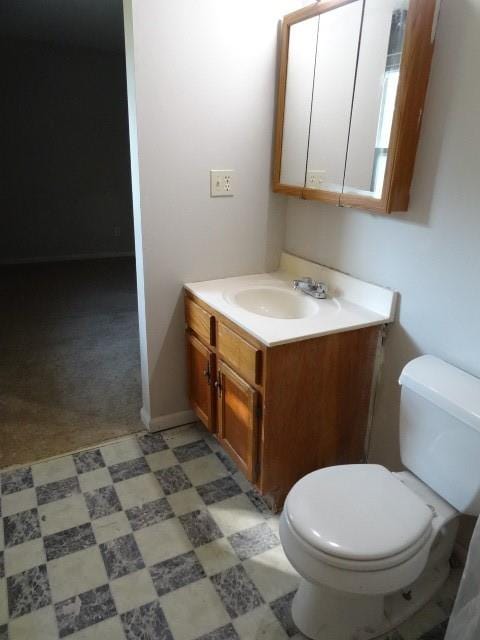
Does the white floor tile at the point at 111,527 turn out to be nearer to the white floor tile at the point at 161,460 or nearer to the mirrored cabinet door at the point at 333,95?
the white floor tile at the point at 161,460

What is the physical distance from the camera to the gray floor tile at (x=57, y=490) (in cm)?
183

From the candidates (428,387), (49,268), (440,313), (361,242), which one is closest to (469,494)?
(428,387)

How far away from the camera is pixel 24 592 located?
1.44 metres

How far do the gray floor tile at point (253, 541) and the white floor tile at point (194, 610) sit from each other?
171 mm

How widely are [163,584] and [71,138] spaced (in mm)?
4839

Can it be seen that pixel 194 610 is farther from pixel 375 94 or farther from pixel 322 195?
pixel 375 94

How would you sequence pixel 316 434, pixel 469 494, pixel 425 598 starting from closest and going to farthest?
pixel 469 494 < pixel 425 598 < pixel 316 434

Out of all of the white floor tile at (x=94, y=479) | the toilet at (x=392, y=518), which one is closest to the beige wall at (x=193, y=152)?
the white floor tile at (x=94, y=479)

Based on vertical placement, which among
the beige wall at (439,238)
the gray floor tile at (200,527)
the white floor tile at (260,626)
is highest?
the beige wall at (439,238)

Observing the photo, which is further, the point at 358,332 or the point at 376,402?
the point at 376,402

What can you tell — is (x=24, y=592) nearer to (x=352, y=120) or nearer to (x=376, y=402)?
(x=376, y=402)

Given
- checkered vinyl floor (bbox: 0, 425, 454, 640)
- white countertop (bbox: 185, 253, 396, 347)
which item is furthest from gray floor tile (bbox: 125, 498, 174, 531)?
white countertop (bbox: 185, 253, 396, 347)

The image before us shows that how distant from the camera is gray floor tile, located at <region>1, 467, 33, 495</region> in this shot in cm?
188

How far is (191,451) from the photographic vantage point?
2.13 m
